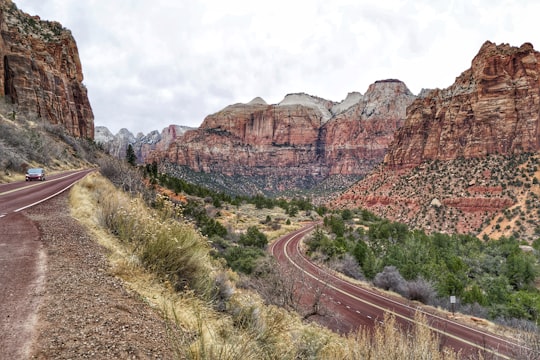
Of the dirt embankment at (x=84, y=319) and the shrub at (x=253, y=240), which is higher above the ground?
the dirt embankment at (x=84, y=319)

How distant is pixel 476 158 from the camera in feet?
224

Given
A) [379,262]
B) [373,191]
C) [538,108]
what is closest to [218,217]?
[379,262]

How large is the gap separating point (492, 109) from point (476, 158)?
1263 cm

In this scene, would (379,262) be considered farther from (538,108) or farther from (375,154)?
(375,154)

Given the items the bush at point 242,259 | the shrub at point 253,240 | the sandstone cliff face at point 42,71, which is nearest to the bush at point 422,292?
the bush at point 242,259

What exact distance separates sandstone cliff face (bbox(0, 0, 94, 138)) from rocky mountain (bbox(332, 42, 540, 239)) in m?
71.8

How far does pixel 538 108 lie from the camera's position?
66.4 m

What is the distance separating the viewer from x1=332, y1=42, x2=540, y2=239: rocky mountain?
181 feet

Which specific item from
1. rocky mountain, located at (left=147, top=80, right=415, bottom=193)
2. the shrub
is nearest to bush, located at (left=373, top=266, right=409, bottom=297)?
the shrub

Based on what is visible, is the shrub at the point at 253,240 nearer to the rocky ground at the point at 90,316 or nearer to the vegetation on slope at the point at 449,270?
the vegetation on slope at the point at 449,270

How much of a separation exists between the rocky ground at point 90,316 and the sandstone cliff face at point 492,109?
3146 inches

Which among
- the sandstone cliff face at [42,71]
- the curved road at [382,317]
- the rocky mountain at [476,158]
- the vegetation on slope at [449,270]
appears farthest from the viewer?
the rocky mountain at [476,158]

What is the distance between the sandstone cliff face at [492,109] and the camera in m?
66.3

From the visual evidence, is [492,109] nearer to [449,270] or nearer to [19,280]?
[449,270]
